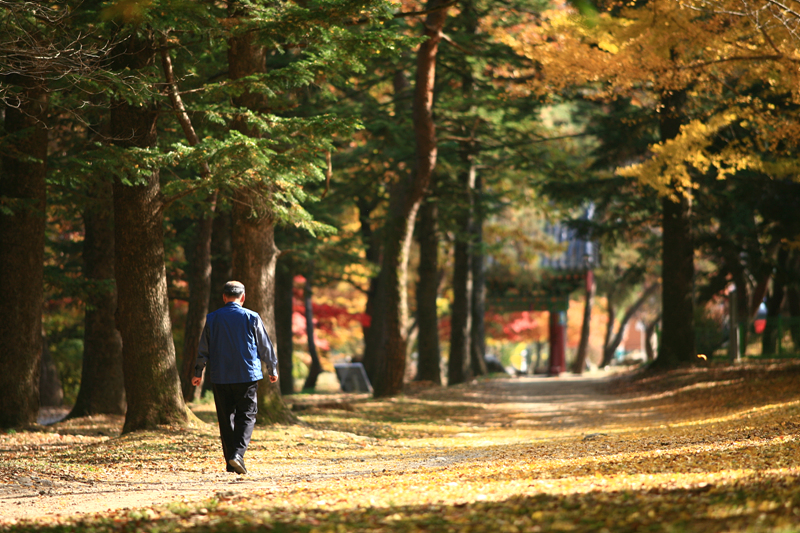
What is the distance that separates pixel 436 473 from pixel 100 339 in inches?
319

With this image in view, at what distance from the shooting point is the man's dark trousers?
6.89 m

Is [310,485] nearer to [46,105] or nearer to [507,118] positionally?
[46,105]

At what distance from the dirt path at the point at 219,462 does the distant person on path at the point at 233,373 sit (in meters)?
0.38

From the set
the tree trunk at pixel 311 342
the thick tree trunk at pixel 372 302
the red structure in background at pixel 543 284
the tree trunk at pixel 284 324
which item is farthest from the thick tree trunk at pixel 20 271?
the red structure in background at pixel 543 284

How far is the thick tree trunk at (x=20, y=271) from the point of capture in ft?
33.2

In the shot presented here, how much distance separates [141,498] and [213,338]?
1.58m

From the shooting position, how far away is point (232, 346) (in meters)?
6.95

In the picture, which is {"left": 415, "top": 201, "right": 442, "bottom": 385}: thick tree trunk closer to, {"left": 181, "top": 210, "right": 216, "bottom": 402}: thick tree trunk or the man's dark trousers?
{"left": 181, "top": 210, "right": 216, "bottom": 402}: thick tree trunk

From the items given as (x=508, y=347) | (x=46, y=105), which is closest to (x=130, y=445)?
(x=46, y=105)

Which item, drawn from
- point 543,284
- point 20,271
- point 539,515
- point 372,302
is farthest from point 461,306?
point 539,515

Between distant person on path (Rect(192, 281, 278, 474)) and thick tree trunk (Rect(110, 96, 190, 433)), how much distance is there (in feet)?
8.26

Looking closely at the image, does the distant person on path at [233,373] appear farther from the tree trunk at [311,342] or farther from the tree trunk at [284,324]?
the tree trunk at [311,342]

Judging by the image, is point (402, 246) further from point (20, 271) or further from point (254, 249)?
point (20, 271)

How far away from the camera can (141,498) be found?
19.6ft
